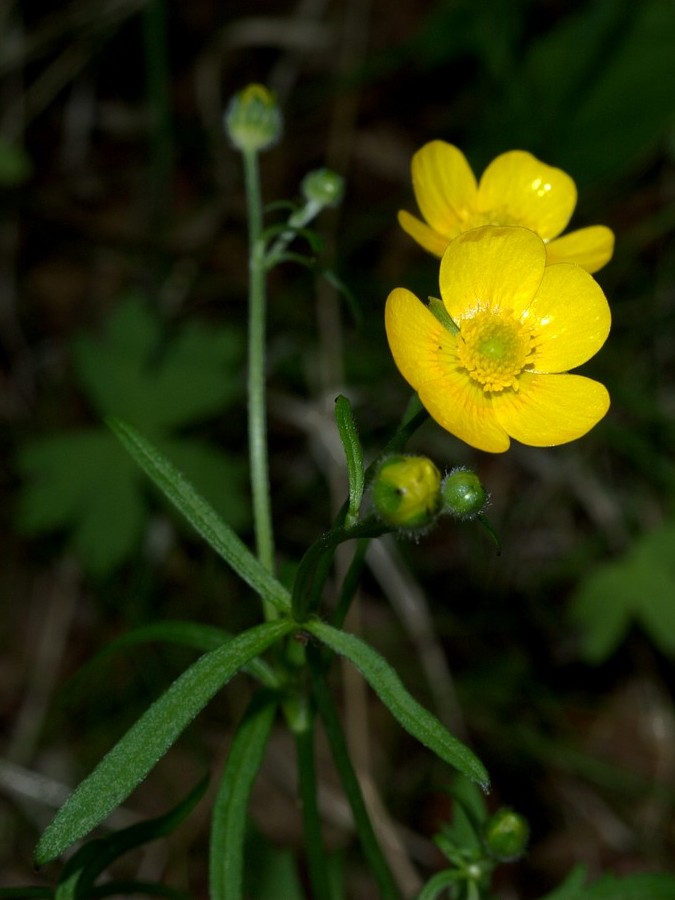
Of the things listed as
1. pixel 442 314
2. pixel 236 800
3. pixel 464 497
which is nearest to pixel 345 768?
pixel 236 800

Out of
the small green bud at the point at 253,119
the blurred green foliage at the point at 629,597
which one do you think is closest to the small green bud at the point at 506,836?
the small green bud at the point at 253,119

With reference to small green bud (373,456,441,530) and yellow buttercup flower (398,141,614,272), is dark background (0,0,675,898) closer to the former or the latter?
yellow buttercup flower (398,141,614,272)

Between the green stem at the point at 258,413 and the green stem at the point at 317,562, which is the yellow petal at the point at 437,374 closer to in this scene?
the green stem at the point at 317,562

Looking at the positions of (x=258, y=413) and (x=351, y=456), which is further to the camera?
(x=258, y=413)

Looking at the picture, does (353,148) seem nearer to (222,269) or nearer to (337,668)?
(222,269)

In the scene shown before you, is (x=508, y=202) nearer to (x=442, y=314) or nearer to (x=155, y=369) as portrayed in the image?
(x=442, y=314)

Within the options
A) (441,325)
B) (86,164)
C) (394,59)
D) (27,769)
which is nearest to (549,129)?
(394,59)
